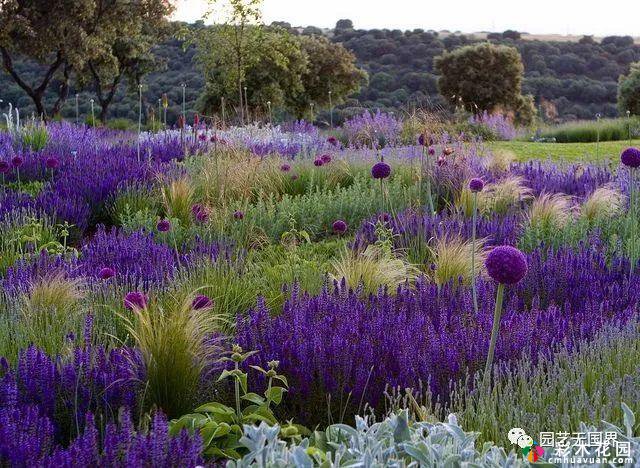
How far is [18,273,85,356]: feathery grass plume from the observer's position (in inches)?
127

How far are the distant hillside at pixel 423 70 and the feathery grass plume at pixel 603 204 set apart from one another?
29.9 m

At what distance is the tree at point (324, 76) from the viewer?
32.4 meters

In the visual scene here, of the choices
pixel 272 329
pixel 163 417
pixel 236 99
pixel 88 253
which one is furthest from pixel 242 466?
pixel 236 99

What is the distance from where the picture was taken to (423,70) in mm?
50500

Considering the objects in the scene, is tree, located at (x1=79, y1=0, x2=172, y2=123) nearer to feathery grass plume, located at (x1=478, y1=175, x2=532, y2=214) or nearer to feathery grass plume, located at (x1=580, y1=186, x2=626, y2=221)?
feathery grass plume, located at (x1=478, y1=175, x2=532, y2=214)

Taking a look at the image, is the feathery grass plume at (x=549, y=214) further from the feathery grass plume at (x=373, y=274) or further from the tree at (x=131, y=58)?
the tree at (x=131, y=58)

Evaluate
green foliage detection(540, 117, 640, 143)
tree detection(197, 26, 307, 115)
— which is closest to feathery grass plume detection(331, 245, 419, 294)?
green foliage detection(540, 117, 640, 143)

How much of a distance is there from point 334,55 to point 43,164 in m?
25.0

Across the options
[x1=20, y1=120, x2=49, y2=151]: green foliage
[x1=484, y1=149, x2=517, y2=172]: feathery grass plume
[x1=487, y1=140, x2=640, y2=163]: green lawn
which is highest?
[x1=20, y1=120, x2=49, y2=151]: green foliage

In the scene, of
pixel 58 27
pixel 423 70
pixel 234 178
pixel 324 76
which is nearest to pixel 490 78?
pixel 324 76

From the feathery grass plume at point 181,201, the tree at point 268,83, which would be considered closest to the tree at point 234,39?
the tree at point 268,83

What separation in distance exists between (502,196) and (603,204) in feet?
3.36

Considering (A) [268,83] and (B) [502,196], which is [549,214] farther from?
(A) [268,83]

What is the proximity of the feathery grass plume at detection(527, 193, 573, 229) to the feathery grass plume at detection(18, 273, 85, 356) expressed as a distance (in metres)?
3.49
